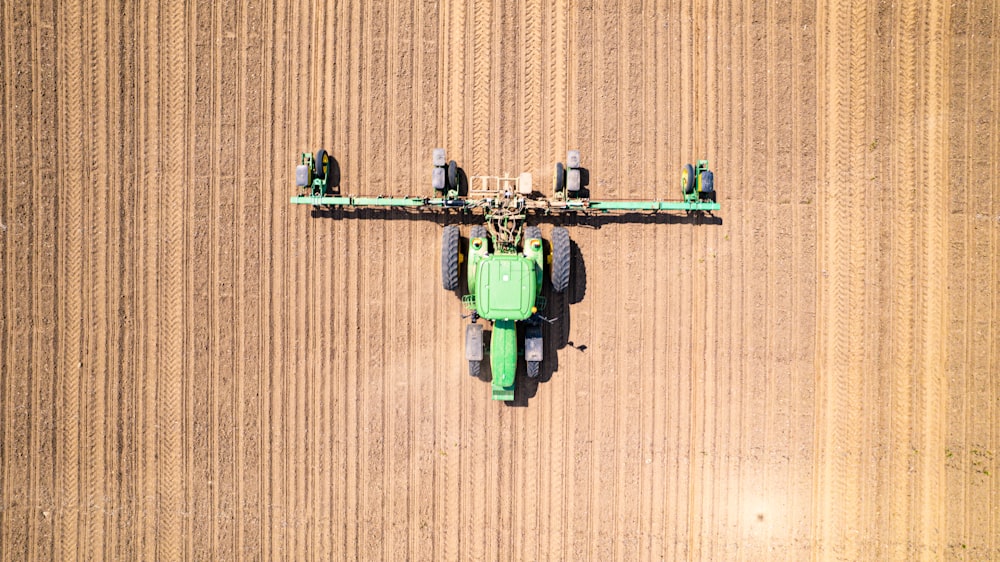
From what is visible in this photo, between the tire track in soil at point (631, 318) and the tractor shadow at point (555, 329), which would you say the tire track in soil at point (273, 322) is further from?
the tire track in soil at point (631, 318)

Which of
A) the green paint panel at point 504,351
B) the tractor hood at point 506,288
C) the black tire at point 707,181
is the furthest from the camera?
the black tire at point 707,181

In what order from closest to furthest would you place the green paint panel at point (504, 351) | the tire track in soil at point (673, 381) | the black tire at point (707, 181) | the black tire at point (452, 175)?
the green paint panel at point (504, 351)
the black tire at point (707, 181)
the black tire at point (452, 175)
the tire track in soil at point (673, 381)

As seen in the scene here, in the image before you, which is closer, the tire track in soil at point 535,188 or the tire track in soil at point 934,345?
the tire track in soil at point 934,345

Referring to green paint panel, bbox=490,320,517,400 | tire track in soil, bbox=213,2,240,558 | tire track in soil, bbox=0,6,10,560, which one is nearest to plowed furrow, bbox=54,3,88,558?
tire track in soil, bbox=0,6,10,560

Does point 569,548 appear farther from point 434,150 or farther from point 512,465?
point 434,150

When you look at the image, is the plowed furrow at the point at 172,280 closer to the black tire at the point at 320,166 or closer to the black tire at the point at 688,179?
the black tire at the point at 320,166

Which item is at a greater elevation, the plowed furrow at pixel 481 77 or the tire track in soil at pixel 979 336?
the plowed furrow at pixel 481 77

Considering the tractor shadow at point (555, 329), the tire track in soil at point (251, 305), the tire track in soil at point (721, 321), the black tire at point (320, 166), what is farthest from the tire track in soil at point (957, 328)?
the tire track in soil at point (251, 305)
